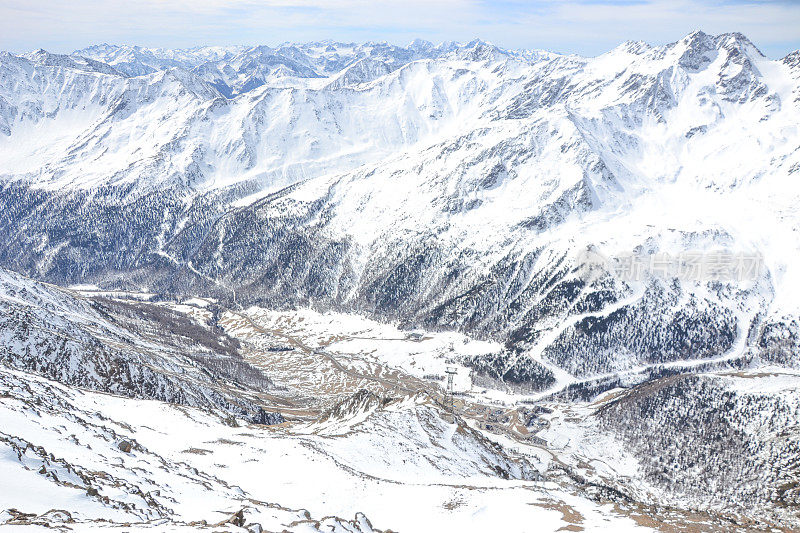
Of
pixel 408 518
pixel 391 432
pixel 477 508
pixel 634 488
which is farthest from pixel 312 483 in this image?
pixel 634 488

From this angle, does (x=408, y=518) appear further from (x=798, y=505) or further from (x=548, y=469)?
(x=798, y=505)

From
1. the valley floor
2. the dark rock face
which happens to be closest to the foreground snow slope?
the valley floor

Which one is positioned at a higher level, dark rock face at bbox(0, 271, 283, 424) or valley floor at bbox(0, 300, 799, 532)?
valley floor at bbox(0, 300, 799, 532)

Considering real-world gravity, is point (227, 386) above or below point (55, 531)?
below

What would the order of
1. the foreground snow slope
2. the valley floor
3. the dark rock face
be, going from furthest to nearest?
the dark rock face < the foreground snow slope < the valley floor

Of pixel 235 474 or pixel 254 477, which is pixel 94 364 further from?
Result: pixel 254 477

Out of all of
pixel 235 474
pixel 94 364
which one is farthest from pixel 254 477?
pixel 94 364

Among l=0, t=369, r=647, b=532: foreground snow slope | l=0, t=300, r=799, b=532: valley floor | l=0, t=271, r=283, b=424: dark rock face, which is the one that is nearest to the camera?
l=0, t=300, r=799, b=532: valley floor

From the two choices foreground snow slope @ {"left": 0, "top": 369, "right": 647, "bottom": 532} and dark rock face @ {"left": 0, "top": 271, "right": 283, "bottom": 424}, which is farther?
dark rock face @ {"left": 0, "top": 271, "right": 283, "bottom": 424}

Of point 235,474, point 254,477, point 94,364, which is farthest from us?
point 94,364

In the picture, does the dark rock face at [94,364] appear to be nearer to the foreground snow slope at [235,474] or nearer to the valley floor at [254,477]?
the valley floor at [254,477]

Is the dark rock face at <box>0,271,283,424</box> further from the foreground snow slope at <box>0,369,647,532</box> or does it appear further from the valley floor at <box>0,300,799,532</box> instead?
the foreground snow slope at <box>0,369,647,532</box>
